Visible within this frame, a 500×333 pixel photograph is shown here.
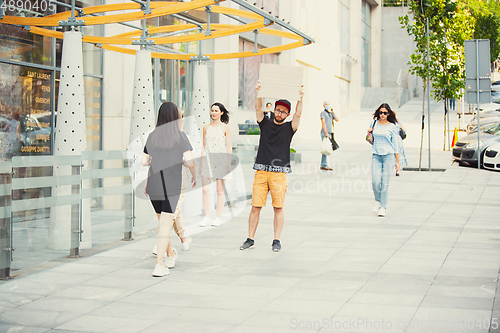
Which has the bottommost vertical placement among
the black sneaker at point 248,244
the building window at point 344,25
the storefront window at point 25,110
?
the black sneaker at point 248,244

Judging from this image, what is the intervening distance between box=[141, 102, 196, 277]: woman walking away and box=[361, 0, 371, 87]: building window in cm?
4434

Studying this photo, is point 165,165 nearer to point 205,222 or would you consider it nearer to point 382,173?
point 205,222

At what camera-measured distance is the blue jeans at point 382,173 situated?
32.2ft

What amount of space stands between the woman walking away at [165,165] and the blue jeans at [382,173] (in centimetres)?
483

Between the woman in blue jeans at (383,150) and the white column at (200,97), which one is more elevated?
the white column at (200,97)

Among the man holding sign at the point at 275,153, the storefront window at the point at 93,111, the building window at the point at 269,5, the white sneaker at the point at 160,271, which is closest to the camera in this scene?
the white sneaker at the point at 160,271

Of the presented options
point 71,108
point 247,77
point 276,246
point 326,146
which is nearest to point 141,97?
point 71,108

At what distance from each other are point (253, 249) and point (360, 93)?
41.6 metres

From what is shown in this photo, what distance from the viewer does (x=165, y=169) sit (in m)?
5.89

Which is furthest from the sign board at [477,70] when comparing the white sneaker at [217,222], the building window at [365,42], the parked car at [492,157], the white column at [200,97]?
the building window at [365,42]

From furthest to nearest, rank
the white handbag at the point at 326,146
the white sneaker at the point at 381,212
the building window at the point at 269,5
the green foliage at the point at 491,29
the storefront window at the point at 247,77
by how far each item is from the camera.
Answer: the green foliage at the point at 491,29 → the building window at the point at 269,5 → the storefront window at the point at 247,77 → the white handbag at the point at 326,146 → the white sneaker at the point at 381,212

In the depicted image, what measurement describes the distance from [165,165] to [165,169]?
0.14 ft

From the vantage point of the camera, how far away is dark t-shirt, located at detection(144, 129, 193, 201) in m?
5.87

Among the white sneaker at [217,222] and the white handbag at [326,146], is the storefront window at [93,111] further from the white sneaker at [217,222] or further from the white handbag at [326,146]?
the white handbag at [326,146]
